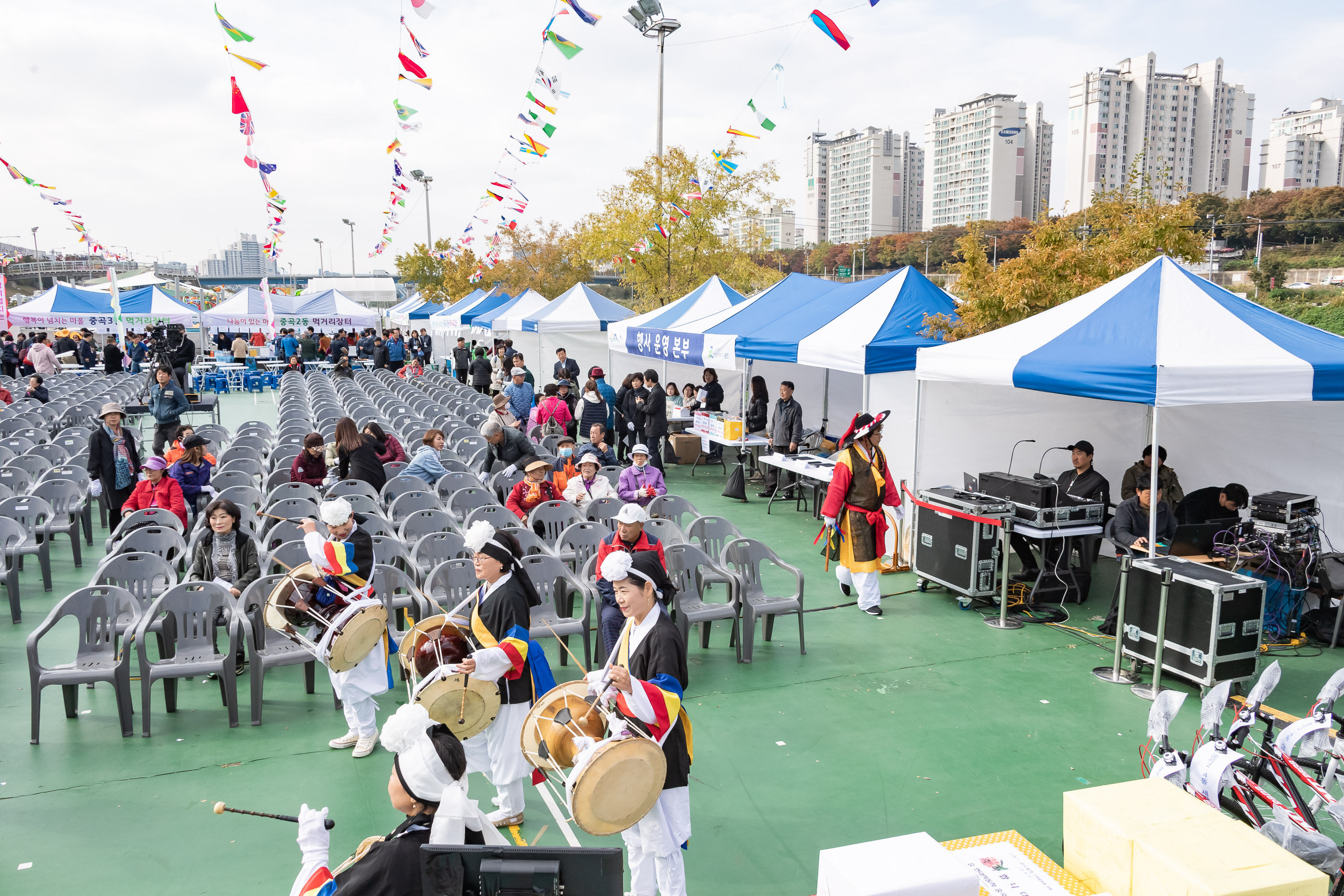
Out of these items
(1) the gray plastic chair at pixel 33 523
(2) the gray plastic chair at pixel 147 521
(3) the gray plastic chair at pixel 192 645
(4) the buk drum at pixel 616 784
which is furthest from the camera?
(1) the gray plastic chair at pixel 33 523

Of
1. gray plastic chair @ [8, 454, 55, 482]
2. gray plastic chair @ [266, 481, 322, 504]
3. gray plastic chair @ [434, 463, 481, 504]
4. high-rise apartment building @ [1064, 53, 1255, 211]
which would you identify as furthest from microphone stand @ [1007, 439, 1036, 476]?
high-rise apartment building @ [1064, 53, 1255, 211]

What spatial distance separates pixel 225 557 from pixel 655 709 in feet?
14.9

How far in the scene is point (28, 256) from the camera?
92.6 m

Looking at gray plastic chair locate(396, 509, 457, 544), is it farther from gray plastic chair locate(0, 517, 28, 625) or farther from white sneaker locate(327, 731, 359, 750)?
gray plastic chair locate(0, 517, 28, 625)

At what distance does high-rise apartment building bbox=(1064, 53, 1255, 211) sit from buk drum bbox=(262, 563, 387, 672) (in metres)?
79.2

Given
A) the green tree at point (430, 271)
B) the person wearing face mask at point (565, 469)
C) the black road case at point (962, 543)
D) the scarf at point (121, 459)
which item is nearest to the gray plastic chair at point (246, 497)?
the scarf at point (121, 459)

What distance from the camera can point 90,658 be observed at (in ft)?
19.1

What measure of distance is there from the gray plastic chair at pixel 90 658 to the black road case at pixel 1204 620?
273 inches

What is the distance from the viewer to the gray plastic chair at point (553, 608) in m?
6.60

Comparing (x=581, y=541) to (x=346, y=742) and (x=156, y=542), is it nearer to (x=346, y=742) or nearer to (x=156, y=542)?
(x=346, y=742)

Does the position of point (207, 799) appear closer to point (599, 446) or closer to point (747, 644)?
point (747, 644)

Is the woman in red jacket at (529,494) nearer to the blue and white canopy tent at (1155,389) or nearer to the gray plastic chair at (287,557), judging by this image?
the gray plastic chair at (287,557)

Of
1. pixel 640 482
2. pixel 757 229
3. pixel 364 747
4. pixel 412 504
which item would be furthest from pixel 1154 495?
pixel 757 229

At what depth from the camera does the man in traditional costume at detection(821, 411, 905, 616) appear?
8.07 meters
